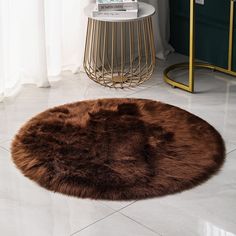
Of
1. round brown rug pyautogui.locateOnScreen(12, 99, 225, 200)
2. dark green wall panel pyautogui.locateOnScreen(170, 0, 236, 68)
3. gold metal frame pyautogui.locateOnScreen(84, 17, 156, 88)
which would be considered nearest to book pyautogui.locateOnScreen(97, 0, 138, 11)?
gold metal frame pyautogui.locateOnScreen(84, 17, 156, 88)

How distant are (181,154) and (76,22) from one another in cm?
136

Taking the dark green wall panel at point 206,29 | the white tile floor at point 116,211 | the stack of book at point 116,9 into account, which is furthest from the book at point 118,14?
the white tile floor at point 116,211

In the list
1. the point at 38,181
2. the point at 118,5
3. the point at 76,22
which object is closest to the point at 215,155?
the point at 38,181

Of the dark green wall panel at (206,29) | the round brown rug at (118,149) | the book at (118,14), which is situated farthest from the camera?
the dark green wall panel at (206,29)

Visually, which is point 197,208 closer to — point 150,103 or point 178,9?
point 150,103

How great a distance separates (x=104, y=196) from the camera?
8.88 feet

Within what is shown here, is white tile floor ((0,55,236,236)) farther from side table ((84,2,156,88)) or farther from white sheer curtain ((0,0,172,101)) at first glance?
side table ((84,2,156,88))

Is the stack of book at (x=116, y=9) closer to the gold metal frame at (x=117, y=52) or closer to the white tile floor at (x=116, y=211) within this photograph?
the gold metal frame at (x=117, y=52)

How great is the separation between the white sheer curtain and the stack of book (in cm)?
30

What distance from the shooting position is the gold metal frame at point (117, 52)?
3.91 metres

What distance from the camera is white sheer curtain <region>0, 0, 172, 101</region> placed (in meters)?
3.67

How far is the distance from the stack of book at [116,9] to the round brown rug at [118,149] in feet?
1.62

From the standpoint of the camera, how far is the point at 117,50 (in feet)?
13.9

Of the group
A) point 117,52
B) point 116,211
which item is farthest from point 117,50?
point 116,211
